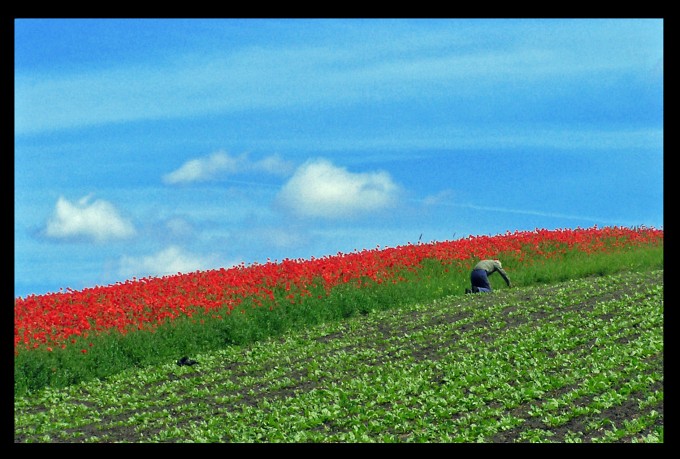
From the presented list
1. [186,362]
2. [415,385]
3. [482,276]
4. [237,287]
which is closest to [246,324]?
[186,362]

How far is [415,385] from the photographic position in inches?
481

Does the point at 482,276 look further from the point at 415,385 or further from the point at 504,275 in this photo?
the point at 415,385

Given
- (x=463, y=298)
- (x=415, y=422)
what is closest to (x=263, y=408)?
(x=415, y=422)

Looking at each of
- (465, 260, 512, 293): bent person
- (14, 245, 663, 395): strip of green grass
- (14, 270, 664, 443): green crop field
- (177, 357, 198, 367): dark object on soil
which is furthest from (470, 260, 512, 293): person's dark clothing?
(177, 357, 198, 367): dark object on soil

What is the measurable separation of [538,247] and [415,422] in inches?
687

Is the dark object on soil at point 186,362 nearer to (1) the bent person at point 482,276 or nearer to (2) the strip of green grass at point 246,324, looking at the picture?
(2) the strip of green grass at point 246,324

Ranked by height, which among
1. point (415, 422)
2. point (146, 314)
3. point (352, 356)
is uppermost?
point (146, 314)

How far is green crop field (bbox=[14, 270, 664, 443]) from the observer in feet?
33.9

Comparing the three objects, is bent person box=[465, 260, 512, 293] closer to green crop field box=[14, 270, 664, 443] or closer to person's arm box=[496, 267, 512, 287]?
person's arm box=[496, 267, 512, 287]

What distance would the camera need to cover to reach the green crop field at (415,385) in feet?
33.9

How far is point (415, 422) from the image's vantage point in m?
10.7

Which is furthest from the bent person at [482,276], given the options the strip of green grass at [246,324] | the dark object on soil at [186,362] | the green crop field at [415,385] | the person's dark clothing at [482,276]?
the dark object on soil at [186,362]

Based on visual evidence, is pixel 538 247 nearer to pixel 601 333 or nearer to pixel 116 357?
pixel 601 333

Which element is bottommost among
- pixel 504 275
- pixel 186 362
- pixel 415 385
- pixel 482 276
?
pixel 415 385
